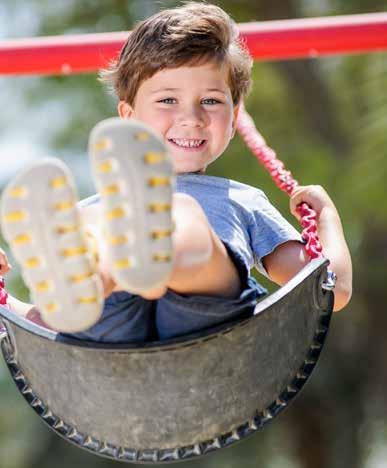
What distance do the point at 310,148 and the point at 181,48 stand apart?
222 inches

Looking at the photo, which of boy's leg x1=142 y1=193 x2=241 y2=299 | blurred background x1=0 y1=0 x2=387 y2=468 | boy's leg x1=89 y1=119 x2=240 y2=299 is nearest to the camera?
boy's leg x1=89 y1=119 x2=240 y2=299

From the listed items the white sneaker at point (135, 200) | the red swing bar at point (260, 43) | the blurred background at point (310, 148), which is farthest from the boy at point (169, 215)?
the blurred background at point (310, 148)

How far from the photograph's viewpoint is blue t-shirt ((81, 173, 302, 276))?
2.14m

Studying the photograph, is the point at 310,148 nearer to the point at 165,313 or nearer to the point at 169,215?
the point at 165,313

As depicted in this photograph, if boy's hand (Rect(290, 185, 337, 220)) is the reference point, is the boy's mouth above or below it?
above

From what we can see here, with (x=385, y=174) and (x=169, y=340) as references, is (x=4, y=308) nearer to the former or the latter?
(x=169, y=340)

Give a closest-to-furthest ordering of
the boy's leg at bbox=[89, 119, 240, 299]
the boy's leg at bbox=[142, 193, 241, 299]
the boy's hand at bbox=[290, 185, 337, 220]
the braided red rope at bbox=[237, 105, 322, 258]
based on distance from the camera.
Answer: the boy's leg at bbox=[89, 119, 240, 299] < the boy's leg at bbox=[142, 193, 241, 299] < the braided red rope at bbox=[237, 105, 322, 258] < the boy's hand at bbox=[290, 185, 337, 220]

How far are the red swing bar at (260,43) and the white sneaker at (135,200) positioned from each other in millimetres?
1071

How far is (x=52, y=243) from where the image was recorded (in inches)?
68.1

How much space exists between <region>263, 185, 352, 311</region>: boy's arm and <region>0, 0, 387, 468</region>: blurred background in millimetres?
4729

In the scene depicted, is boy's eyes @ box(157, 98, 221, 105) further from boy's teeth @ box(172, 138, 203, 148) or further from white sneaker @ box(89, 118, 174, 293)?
white sneaker @ box(89, 118, 174, 293)

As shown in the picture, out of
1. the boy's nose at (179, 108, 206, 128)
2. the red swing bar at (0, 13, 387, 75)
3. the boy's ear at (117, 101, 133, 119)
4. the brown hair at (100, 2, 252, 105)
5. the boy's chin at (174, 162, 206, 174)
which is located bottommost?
the boy's chin at (174, 162, 206, 174)

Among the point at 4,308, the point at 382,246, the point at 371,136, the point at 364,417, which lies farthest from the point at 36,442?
the point at 4,308

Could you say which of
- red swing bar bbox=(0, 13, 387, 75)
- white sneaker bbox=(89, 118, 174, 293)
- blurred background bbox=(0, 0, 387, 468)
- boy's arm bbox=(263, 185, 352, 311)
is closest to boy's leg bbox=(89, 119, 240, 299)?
white sneaker bbox=(89, 118, 174, 293)
